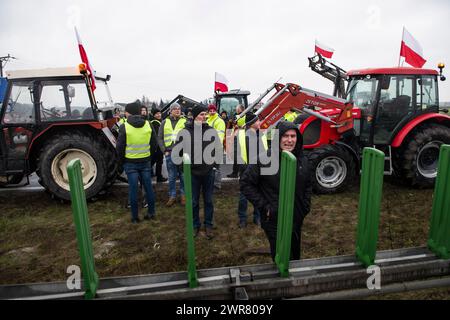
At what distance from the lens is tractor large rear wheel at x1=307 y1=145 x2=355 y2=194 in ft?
16.9

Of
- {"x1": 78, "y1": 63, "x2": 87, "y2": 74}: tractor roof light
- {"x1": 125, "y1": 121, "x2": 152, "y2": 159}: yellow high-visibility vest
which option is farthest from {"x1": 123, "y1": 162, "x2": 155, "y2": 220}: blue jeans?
{"x1": 78, "y1": 63, "x2": 87, "y2": 74}: tractor roof light

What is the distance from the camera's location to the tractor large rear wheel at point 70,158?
15.6 feet

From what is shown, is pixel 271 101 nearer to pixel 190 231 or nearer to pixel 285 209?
pixel 285 209

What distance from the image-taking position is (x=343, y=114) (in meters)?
5.37

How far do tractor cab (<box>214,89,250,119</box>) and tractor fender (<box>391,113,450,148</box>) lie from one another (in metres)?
5.65

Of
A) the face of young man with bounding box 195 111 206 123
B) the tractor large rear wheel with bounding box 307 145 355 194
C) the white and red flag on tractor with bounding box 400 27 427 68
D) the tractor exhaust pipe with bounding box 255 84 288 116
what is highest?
the white and red flag on tractor with bounding box 400 27 427 68

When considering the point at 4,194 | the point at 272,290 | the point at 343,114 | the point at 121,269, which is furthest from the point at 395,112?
the point at 4,194

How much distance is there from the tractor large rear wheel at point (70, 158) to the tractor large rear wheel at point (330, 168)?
3500 millimetres

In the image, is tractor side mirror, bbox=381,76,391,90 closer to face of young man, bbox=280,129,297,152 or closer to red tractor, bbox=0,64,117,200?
face of young man, bbox=280,129,297,152

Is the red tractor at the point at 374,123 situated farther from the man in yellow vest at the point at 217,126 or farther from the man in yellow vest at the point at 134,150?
the man in yellow vest at the point at 134,150

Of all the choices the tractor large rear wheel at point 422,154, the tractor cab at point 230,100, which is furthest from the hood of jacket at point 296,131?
the tractor cab at point 230,100

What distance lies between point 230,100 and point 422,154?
6308 mm

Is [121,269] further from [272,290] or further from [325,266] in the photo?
[325,266]
